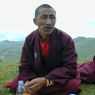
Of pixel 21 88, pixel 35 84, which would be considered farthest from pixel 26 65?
pixel 21 88

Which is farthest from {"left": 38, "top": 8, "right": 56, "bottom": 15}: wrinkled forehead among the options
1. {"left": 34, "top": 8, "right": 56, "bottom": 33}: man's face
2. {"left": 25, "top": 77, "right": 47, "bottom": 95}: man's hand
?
{"left": 25, "top": 77, "right": 47, "bottom": 95}: man's hand

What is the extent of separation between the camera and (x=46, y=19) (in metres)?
8.10

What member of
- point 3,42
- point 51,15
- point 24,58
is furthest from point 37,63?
point 3,42

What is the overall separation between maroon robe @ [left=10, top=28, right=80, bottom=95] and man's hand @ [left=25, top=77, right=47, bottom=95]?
0.14 m

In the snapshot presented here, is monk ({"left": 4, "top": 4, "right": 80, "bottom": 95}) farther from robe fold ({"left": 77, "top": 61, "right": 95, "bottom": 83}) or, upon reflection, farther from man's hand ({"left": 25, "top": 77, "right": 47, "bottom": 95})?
robe fold ({"left": 77, "top": 61, "right": 95, "bottom": 83})

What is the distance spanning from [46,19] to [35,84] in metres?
1.30

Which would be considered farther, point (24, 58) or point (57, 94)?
point (24, 58)

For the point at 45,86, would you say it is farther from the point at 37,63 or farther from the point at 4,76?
the point at 4,76

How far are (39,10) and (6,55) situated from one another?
107 m

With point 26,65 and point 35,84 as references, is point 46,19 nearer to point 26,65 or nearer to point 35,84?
point 26,65

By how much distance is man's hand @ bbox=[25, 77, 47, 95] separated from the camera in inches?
A: 310

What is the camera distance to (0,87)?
923 cm

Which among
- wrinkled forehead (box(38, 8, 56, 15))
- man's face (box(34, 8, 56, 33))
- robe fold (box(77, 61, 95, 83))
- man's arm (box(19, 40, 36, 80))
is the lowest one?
robe fold (box(77, 61, 95, 83))

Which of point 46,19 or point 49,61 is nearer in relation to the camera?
point 46,19
